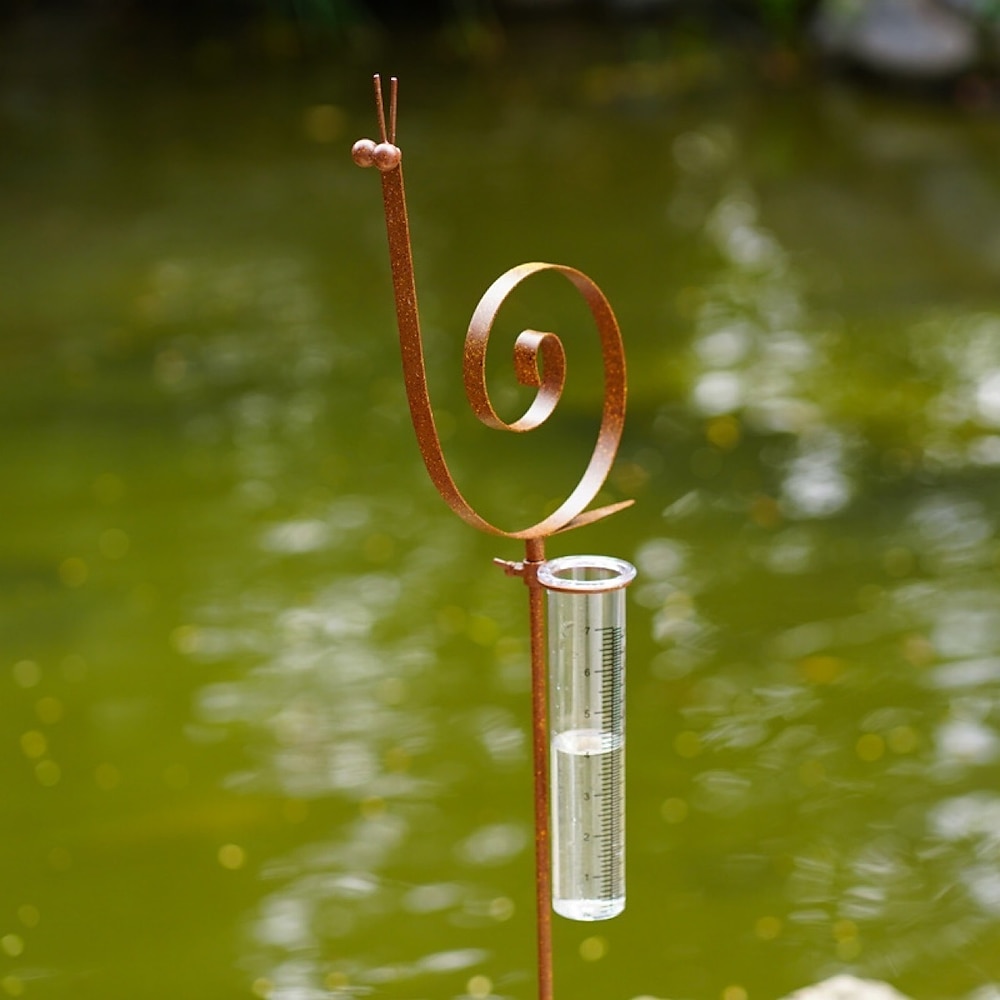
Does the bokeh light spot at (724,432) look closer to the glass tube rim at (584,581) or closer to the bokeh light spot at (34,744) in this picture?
the bokeh light spot at (34,744)

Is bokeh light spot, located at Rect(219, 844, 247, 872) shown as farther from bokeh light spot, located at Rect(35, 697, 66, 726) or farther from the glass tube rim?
the glass tube rim

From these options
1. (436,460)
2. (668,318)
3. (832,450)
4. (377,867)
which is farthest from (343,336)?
(436,460)

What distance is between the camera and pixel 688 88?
9.02m

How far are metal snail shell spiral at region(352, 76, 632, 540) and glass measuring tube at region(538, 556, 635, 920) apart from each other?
0.08m

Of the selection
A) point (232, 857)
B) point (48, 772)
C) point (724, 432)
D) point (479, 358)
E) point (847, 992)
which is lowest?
point (847, 992)

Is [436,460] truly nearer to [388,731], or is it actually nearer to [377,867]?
[377,867]

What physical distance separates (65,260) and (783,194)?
2956mm

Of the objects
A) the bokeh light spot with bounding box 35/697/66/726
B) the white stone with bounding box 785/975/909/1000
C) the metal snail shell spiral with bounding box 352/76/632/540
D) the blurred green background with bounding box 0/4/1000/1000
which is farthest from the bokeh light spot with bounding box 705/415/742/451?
the metal snail shell spiral with bounding box 352/76/632/540

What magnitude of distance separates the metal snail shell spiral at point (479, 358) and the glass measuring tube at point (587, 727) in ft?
0.25

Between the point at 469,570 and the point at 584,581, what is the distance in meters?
2.24

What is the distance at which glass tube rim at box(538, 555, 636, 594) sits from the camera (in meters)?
1.64

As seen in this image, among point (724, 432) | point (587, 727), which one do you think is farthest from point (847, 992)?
point (724, 432)

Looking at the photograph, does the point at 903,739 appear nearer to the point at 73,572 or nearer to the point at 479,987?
the point at 479,987

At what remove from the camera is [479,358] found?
5.25 ft
